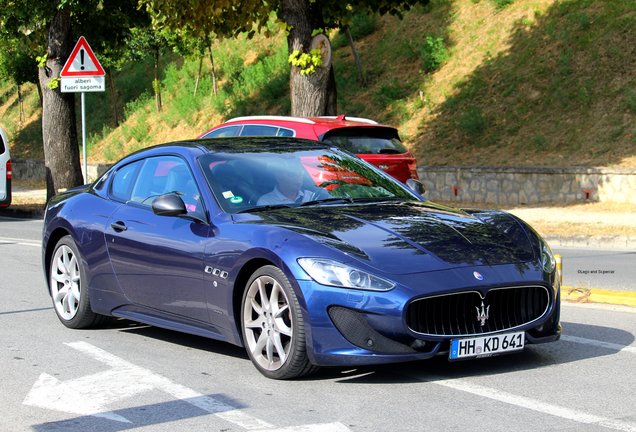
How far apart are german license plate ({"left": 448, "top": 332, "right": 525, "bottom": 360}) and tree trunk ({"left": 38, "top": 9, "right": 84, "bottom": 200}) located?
2018 centimetres

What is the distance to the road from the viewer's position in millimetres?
5980

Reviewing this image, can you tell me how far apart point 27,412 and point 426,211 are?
2951 mm

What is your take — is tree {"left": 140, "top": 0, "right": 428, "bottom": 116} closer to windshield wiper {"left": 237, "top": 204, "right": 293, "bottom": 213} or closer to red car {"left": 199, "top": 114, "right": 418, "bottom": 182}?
red car {"left": 199, "top": 114, "right": 418, "bottom": 182}

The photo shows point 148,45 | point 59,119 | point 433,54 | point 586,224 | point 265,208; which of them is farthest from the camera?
point 148,45

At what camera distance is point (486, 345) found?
6.81 metres

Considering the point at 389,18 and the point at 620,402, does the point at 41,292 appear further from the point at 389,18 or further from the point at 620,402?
the point at 389,18

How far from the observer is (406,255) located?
6820 millimetres

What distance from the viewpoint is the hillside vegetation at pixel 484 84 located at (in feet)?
81.7

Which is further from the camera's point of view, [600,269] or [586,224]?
[586,224]

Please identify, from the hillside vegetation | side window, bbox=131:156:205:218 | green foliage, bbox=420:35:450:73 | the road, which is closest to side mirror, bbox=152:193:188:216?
side window, bbox=131:156:205:218

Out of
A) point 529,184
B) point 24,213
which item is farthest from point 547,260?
point 24,213

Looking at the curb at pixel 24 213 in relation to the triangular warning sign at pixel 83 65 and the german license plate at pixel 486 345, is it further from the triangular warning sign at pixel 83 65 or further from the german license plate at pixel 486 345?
the german license plate at pixel 486 345

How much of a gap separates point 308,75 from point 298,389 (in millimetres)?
15425

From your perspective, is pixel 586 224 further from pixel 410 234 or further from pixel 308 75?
pixel 410 234
